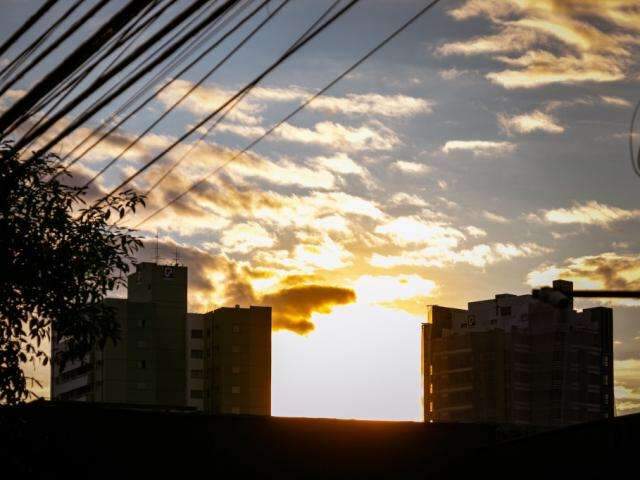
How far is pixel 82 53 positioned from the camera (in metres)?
11.6

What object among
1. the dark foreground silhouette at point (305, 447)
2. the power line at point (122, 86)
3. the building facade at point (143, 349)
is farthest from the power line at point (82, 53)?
the building facade at point (143, 349)

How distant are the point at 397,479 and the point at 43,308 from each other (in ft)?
68.7

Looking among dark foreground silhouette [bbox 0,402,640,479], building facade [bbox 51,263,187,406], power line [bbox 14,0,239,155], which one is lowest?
dark foreground silhouette [bbox 0,402,640,479]

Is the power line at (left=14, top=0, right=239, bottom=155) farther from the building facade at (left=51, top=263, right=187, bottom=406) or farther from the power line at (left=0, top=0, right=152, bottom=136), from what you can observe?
the building facade at (left=51, top=263, right=187, bottom=406)

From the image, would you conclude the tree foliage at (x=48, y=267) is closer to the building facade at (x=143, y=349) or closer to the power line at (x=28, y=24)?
the power line at (x=28, y=24)

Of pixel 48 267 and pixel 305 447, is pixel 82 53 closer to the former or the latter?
pixel 48 267

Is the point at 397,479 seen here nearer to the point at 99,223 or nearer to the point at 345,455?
the point at 345,455

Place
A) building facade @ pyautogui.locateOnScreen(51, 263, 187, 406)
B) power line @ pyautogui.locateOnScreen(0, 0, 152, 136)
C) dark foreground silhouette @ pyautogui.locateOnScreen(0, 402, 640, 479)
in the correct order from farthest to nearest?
building facade @ pyautogui.locateOnScreen(51, 263, 187, 406) < dark foreground silhouette @ pyautogui.locateOnScreen(0, 402, 640, 479) < power line @ pyautogui.locateOnScreen(0, 0, 152, 136)

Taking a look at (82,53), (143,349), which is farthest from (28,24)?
(143,349)

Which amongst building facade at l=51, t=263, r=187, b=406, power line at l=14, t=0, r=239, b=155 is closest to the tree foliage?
power line at l=14, t=0, r=239, b=155

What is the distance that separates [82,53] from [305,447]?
24.9 m

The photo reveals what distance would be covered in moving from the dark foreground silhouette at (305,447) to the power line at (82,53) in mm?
16266

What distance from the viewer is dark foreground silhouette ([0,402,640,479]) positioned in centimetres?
2841

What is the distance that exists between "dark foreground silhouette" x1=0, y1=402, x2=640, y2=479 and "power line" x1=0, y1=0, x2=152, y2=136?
1627 centimetres
